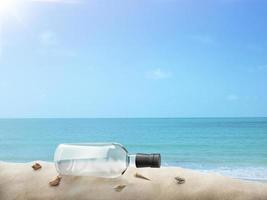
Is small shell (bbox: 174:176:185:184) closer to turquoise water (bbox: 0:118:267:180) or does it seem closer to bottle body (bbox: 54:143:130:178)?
bottle body (bbox: 54:143:130:178)

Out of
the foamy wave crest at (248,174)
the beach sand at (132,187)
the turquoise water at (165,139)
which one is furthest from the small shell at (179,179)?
the turquoise water at (165,139)

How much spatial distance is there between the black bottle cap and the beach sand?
1.5 inches

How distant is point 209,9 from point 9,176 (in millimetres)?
13209

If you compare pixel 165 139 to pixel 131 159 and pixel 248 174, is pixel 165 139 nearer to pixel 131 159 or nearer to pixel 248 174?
pixel 248 174

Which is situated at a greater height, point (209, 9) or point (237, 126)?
point (209, 9)

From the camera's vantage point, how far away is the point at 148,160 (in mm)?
716

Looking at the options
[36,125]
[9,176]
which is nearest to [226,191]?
[9,176]

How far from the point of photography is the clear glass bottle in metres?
0.77

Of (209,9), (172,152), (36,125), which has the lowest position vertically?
(172,152)

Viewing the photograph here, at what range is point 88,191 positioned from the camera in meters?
0.73

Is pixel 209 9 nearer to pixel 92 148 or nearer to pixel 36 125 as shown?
pixel 36 125

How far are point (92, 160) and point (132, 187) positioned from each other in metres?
0.10

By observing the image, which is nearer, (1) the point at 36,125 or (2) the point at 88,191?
(2) the point at 88,191

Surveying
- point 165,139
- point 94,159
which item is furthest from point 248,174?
point 165,139
